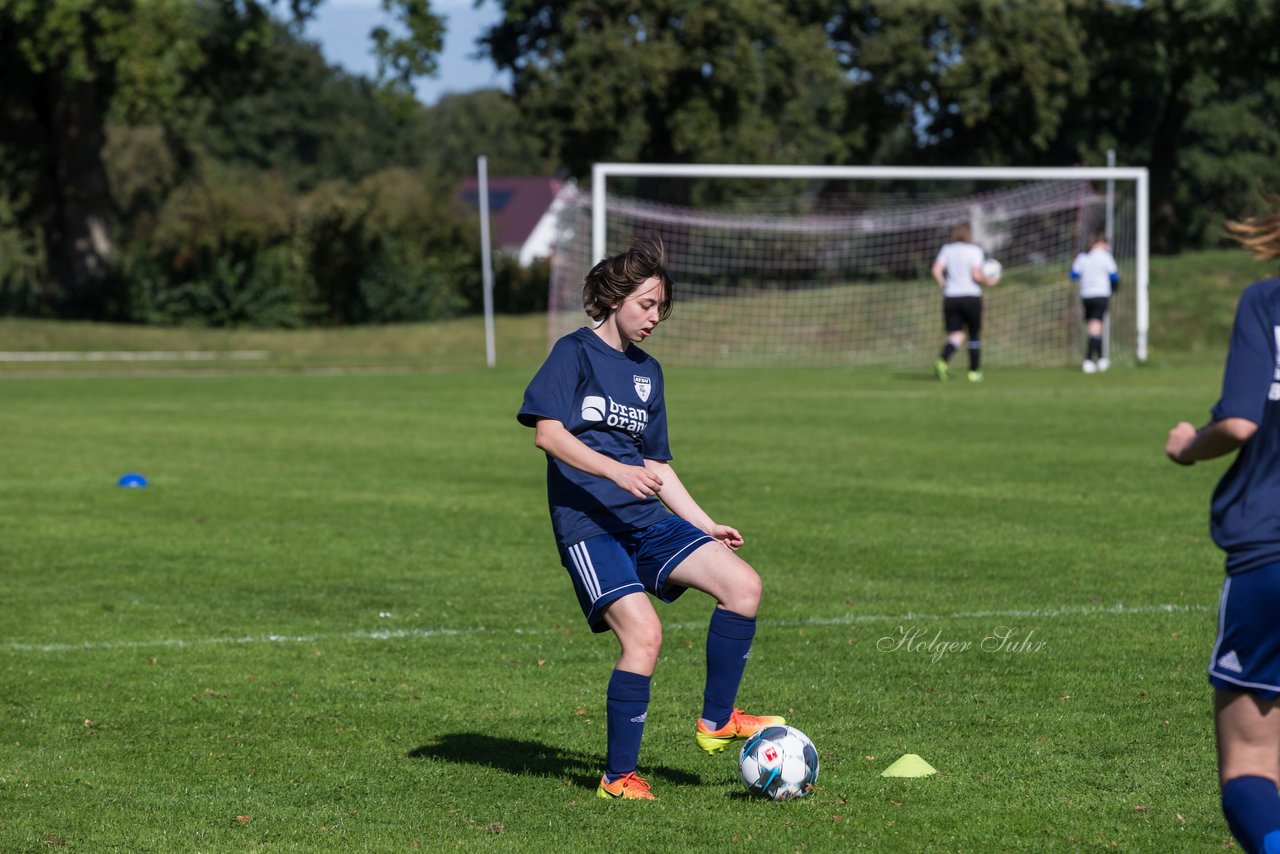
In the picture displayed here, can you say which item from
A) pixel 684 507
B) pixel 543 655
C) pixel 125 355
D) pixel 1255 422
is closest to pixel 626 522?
pixel 684 507

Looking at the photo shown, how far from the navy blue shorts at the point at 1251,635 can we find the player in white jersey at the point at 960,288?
822 inches

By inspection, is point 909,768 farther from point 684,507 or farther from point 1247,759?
point 1247,759

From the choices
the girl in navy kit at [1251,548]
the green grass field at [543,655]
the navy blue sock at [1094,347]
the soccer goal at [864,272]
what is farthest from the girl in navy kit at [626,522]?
the navy blue sock at [1094,347]

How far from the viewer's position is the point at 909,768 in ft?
17.6

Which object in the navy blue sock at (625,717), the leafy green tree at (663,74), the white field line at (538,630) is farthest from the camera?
the leafy green tree at (663,74)

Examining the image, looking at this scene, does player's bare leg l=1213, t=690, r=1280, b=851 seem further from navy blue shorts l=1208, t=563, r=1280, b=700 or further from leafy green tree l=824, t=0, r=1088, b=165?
leafy green tree l=824, t=0, r=1088, b=165

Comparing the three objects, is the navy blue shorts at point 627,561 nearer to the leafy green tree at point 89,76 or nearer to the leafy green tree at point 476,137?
the leafy green tree at point 89,76

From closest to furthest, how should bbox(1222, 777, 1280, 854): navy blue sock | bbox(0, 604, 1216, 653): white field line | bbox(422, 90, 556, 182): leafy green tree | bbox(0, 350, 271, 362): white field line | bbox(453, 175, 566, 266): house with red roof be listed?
bbox(1222, 777, 1280, 854): navy blue sock → bbox(0, 604, 1216, 653): white field line → bbox(0, 350, 271, 362): white field line → bbox(453, 175, 566, 266): house with red roof → bbox(422, 90, 556, 182): leafy green tree

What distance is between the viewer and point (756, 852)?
4.58 m

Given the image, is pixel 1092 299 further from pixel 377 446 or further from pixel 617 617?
pixel 617 617

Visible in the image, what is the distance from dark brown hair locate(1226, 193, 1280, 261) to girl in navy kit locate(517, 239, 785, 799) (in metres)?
1.93

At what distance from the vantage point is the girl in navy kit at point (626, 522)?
5082mm

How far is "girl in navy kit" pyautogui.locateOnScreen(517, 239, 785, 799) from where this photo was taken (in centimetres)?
508

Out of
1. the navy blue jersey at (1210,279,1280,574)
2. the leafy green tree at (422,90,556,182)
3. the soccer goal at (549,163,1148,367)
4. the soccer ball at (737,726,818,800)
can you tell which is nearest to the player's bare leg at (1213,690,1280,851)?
the navy blue jersey at (1210,279,1280,574)
